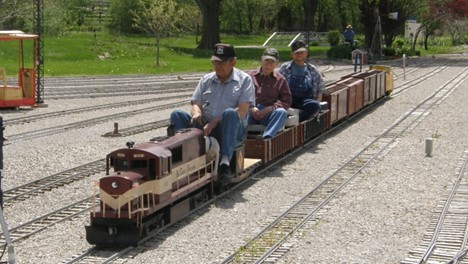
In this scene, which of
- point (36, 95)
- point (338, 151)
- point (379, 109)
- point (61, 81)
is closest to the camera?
point (338, 151)

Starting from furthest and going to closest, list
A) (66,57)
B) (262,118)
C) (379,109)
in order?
(66,57) < (379,109) < (262,118)

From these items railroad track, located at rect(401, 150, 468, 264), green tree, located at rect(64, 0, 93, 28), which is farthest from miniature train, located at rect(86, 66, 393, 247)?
green tree, located at rect(64, 0, 93, 28)

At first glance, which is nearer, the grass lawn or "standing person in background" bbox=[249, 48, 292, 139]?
"standing person in background" bbox=[249, 48, 292, 139]

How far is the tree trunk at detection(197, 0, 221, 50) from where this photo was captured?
6069 centimetres

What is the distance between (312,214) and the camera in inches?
475

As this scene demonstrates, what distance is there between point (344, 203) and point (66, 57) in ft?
136

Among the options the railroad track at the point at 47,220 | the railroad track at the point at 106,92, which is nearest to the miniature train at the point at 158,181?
the railroad track at the point at 47,220

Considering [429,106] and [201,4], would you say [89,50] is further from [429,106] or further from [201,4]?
[429,106]

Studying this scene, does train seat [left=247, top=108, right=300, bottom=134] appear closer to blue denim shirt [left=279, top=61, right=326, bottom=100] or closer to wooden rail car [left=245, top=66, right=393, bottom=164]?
wooden rail car [left=245, top=66, right=393, bottom=164]

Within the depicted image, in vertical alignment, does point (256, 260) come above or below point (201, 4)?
below

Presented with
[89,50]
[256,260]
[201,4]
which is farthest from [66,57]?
[256,260]

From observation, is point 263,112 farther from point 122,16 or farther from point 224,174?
point 122,16

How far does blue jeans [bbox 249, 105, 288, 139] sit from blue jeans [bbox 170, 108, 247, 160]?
7.62 ft

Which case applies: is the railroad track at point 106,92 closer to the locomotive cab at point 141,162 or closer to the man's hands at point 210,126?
the man's hands at point 210,126
